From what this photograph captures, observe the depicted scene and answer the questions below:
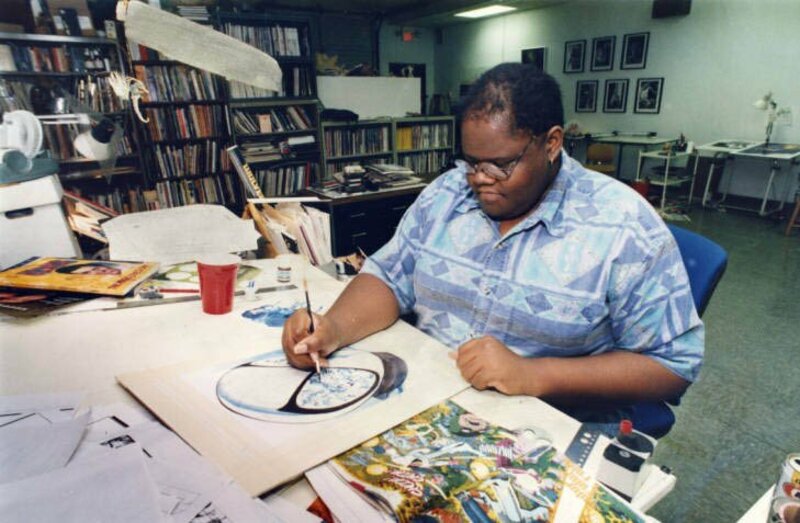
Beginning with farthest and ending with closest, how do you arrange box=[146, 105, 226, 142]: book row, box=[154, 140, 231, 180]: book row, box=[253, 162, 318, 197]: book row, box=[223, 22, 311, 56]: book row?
1. box=[253, 162, 318, 197]: book row
2. box=[223, 22, 311, 56]: book row
3. box=[154, 140, 231, 180]: book row
4. box=[146, 105, 226, 142]: book row

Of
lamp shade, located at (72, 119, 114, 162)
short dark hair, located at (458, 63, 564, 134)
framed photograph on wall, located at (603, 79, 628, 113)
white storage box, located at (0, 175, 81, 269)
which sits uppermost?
framed photograph on wall, located at (603, 79, 628, 113)

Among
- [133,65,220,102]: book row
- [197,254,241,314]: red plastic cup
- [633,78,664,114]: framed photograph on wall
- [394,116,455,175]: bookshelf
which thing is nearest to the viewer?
[197,254,241,314]: red plastic cup

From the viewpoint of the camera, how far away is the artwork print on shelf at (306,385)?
76 centimetres

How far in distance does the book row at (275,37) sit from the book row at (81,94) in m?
1.18

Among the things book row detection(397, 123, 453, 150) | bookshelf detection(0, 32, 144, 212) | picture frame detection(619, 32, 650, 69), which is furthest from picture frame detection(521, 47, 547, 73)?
bookshelf detection(0, 32, 144, 212)

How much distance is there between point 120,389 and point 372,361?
1.47 feet

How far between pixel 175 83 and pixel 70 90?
30.4 inches

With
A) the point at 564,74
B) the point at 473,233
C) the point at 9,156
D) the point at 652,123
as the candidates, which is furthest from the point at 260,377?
the point at 564,74

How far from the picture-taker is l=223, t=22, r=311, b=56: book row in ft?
14.2

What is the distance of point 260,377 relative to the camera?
2.80 ft

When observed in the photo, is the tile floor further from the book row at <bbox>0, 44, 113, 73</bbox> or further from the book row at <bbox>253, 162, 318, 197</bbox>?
the book row at <bbox>0, 44, 113, 73</bbox>

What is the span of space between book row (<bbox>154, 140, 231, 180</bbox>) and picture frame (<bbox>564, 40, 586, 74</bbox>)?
5.18 m

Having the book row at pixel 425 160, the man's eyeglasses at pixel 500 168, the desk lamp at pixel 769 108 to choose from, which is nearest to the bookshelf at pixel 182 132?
the book row at pixel 425 160

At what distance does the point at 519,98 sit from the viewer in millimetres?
909
